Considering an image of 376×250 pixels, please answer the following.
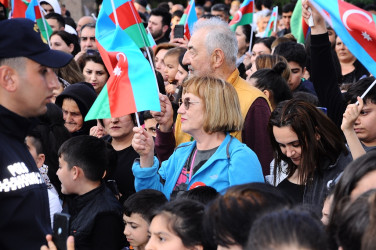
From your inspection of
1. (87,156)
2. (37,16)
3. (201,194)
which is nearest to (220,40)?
(87,156)

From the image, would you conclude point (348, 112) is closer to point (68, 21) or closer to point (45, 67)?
point (45, 67)

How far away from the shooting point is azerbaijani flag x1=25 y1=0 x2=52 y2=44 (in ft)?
30.4

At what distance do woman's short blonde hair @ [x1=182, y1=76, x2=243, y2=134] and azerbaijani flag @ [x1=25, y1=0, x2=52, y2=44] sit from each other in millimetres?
5040

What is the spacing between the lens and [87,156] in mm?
5242

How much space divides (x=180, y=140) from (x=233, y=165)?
1206 millimetres

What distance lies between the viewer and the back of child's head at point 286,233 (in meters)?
2.35

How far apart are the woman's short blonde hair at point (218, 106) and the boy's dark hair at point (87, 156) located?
101 cm

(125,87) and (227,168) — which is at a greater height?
(125,87)

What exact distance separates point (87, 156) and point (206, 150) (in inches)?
41.7

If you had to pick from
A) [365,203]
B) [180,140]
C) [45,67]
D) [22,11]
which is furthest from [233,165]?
[22,11]

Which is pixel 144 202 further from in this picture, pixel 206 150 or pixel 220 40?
pixel 220 40

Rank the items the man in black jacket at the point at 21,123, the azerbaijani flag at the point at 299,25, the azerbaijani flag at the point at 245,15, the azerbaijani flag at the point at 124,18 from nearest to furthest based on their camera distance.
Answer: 1. the man in black jacket at the point at 21,123
2. the azerbaijani flag at the point at 124,18
3. the azerbaijani flag at the point at 245,15
4. the azerbaijani flag at the point at 299,25

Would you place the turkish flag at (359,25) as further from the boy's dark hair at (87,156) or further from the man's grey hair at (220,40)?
the boy's dark hair at (87,156)

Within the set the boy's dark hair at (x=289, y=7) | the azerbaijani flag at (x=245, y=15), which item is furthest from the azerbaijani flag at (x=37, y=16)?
the boy's dark hair at (x=289, y=7)
